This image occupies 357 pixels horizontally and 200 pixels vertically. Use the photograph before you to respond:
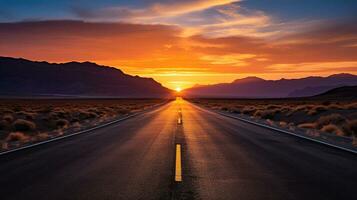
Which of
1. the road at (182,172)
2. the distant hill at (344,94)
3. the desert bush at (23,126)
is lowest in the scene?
the desert bush at (23,126)

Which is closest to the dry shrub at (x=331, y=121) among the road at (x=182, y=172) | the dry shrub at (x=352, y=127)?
the dry shrub at (x=352, y=127)

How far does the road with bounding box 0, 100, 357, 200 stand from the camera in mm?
6148

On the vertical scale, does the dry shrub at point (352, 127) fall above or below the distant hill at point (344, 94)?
below

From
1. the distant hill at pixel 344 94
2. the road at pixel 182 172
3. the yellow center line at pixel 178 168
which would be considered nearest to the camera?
the road at pixel 182 172

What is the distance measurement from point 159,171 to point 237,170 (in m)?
1.72

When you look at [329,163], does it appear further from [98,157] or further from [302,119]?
[302,119]

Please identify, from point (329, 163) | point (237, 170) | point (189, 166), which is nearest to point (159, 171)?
point (189, 166)

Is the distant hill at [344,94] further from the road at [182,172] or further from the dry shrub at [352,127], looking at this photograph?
the road at [182,172]

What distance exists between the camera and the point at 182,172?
25.7ft

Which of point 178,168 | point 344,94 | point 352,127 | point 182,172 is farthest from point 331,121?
point 344,94

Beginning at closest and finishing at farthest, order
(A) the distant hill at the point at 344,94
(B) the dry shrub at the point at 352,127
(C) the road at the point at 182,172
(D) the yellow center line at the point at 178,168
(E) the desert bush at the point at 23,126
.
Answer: (C) the road at the point at 182,172 < (D) the yellow center line at the point at 178,168 < (B) the dry shrub at the point at 352,127 < (E) the desert bush at the point at 23,126 < (A) the distant hill at the point at 344,94

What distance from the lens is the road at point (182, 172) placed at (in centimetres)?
615

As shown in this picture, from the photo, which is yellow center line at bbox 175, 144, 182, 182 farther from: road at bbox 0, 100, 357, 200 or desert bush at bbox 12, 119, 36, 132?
desert bush at bbox 12, 119, 36, 132

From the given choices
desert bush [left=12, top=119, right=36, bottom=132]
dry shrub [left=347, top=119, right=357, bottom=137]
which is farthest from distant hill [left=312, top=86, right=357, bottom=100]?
desert bush [left=12, top=119, right=36, bottom=132]
